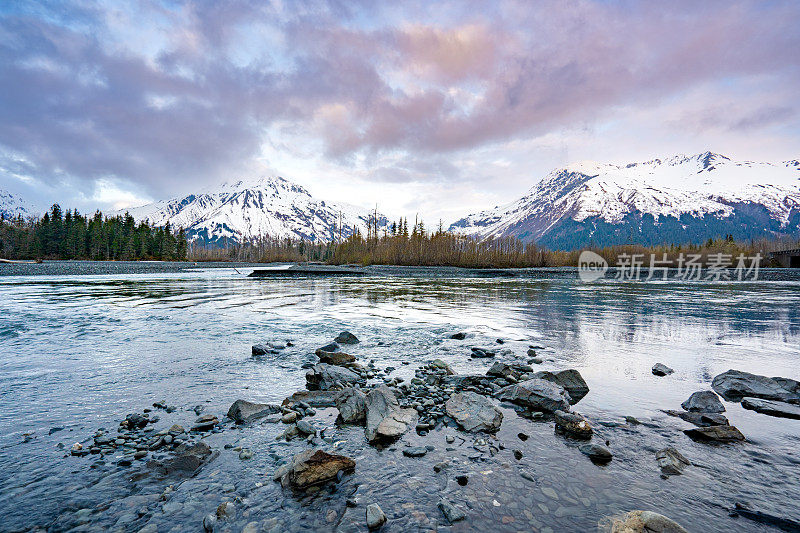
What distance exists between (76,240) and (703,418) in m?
153

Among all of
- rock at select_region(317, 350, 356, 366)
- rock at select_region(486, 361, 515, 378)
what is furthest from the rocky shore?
rock at select_region(317, 350, 356, 366)

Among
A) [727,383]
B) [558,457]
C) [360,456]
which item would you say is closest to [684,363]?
[727,383]

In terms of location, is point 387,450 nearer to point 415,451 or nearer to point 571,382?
point 415,451

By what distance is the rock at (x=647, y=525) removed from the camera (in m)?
4.07

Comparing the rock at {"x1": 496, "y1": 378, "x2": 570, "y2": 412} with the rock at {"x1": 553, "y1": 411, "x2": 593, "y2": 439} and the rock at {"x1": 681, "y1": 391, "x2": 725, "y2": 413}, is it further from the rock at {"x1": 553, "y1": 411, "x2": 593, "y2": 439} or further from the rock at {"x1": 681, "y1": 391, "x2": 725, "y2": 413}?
the rock at {"x1": 681, "y1": 391, "x2": 725, "y2": 413}

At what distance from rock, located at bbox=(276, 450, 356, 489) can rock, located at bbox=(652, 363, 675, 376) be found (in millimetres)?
9237

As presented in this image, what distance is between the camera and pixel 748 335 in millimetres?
16047

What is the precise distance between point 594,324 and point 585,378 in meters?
9.85

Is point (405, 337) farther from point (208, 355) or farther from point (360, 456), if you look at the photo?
point (360, 456)

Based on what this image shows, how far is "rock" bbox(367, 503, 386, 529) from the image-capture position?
14.1 ft

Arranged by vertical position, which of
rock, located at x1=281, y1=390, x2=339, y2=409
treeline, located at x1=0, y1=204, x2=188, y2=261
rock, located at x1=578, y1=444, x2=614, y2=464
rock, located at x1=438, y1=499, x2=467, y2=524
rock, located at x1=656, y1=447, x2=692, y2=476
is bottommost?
rock, located at x1=281, y1=390, x2=339, y2=409

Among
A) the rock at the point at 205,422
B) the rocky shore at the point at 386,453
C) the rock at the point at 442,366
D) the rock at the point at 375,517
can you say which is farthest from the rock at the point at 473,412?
the rock at the point at 205,422

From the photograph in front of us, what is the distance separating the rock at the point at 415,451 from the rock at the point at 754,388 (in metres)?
7.57

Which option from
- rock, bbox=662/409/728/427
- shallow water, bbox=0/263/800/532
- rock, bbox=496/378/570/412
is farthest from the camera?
rock, bbox=496/378/570/412
